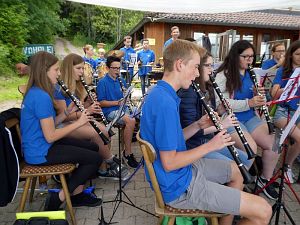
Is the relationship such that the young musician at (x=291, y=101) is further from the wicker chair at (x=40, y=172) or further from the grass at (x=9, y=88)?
the grass at (x=9, y=88)

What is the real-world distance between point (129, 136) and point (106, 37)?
137 feet

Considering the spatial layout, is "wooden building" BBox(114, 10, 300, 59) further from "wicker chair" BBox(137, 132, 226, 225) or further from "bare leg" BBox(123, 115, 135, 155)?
"wicker chair" BBox(137, 132, 226, 225)

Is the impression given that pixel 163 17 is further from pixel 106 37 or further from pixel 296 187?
pixel 106 37

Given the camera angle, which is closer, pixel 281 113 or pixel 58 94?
pixel 58 94

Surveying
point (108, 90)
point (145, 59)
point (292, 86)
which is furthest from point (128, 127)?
point (145, 59)

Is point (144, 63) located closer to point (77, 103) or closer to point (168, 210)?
point (77, 103)

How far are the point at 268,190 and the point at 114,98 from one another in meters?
2.41

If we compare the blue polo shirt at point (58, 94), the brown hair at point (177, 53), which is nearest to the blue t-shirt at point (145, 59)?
the blue polo shirt at point (58, 94)

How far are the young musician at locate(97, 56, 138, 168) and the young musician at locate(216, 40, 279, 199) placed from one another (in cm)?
146

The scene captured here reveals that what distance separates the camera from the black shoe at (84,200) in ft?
9.96

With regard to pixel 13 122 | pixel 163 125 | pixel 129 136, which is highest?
pixel 163 125

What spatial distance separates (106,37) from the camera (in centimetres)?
4394

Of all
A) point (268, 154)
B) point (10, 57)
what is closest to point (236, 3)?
point (268, 154)

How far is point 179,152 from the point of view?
6.06ft
